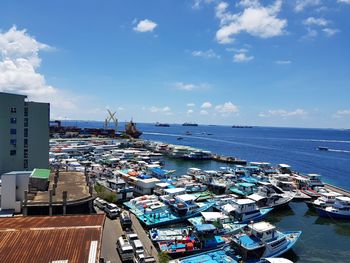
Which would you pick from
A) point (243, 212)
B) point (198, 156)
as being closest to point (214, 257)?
point (243, 212)

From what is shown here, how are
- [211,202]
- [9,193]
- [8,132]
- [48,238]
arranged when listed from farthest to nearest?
1. [211,202]
2. [8,132]
3. [9,193]
4. [48,238]

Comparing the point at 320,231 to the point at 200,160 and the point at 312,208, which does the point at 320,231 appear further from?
the point at 200,160

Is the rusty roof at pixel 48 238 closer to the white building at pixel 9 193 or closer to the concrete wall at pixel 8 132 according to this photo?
the white building at pixel 9 193

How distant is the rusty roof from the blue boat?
23.8 feet

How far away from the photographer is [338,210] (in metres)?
34.3

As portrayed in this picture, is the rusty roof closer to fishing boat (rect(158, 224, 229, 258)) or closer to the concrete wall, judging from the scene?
fishing boat (rect(158, 224, 229, 258))

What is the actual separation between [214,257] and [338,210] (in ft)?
66.1

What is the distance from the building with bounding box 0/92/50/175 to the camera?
110 ft

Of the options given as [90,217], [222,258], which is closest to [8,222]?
[90,217]

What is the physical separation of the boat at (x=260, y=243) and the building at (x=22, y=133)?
25251 millimetres

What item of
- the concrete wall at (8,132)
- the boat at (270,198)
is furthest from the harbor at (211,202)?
the concrete wall at (8,132)

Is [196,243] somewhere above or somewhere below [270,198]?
below

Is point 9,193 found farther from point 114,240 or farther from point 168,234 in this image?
point 168,234

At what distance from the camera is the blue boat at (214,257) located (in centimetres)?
2138
